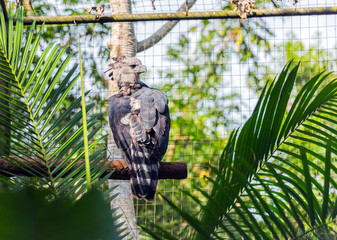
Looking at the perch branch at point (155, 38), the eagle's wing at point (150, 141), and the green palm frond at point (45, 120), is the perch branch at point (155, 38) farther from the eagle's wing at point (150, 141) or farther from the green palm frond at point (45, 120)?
the green palm frond at point (45, 120)

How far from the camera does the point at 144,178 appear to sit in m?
2.33

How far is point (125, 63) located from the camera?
2.87 metres

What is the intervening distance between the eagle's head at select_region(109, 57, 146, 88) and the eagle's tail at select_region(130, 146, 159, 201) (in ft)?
2.00

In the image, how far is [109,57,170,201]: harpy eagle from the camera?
235 cm

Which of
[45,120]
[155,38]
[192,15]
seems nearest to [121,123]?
[192,15]

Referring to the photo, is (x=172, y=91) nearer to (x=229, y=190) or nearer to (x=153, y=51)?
(x=153, y=51)

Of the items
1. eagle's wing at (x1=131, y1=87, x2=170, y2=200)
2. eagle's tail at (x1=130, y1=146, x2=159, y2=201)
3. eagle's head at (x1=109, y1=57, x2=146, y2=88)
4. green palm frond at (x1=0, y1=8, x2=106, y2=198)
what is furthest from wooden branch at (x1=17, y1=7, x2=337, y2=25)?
green palm frond at (x1=0, y1=8, x2=106, y2=198)

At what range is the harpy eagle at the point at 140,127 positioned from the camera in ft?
7.71

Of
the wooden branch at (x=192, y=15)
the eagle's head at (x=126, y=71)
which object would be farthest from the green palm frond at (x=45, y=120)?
the eagle's head at (x=126, y=71)

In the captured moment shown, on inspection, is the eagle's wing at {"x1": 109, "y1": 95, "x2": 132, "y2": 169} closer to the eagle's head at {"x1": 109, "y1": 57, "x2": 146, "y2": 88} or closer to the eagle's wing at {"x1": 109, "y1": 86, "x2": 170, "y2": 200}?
the eagle's wing at {"x1": 109, "y1": 86, "x2": 170, "y2": 200}

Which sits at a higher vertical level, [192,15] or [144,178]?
[192,15]

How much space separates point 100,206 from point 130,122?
7.52ft

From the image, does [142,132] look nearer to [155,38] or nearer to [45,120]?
[155,38]

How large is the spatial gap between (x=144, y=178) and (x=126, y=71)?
787mm
